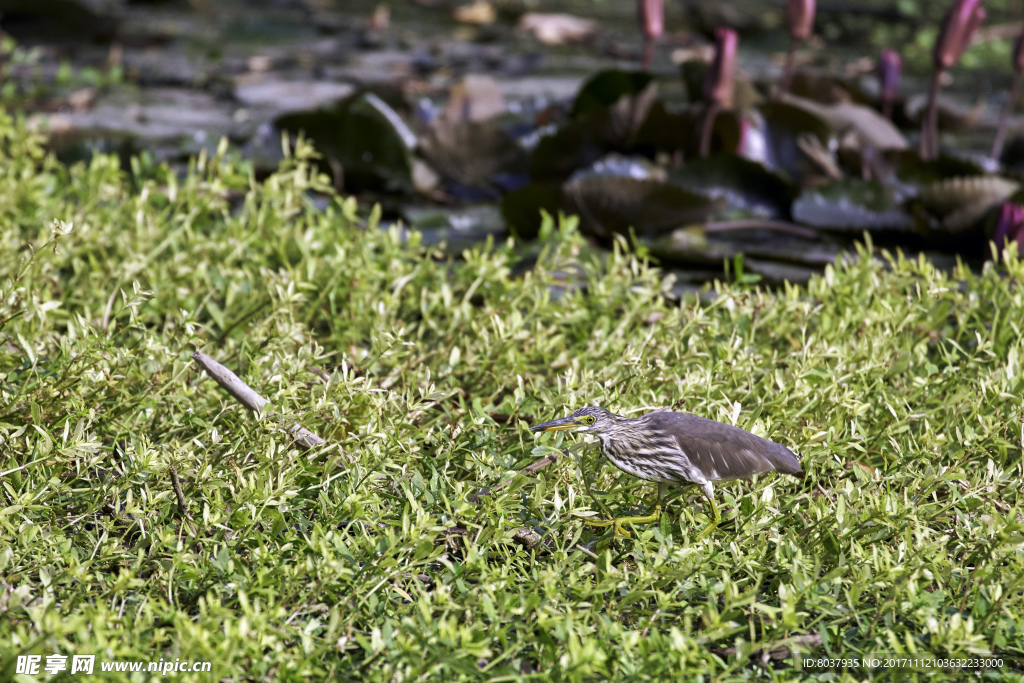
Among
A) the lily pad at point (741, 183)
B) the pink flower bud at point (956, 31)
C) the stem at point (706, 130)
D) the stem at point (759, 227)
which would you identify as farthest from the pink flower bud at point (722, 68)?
the pink flower bud at point (956, 31)

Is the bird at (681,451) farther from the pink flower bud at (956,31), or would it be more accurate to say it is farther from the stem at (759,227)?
the pink flower bud at (956,31)

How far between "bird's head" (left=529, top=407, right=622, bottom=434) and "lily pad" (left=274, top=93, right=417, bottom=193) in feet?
6.43

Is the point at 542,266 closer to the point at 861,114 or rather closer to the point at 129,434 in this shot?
the point at 129,434

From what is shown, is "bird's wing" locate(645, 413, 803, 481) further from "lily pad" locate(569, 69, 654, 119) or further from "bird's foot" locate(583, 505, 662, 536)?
"lily pad" locate(569, 69, 654, 119)

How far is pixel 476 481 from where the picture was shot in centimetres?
160

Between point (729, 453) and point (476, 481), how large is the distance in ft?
1.41

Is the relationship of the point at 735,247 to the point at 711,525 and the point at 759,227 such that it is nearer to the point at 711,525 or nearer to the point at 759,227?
the point at 759,227

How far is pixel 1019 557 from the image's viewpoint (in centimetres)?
147

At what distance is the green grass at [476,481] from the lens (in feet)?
4.37

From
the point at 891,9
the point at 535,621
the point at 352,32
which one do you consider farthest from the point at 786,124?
the point at 891,9

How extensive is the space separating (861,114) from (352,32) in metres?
3.47

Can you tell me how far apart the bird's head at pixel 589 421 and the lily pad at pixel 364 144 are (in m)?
1.96

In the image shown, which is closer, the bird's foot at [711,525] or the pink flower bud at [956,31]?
the bird's foot at [711,525]

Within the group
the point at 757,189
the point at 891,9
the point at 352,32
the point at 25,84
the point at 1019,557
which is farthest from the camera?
the point at 891,9
